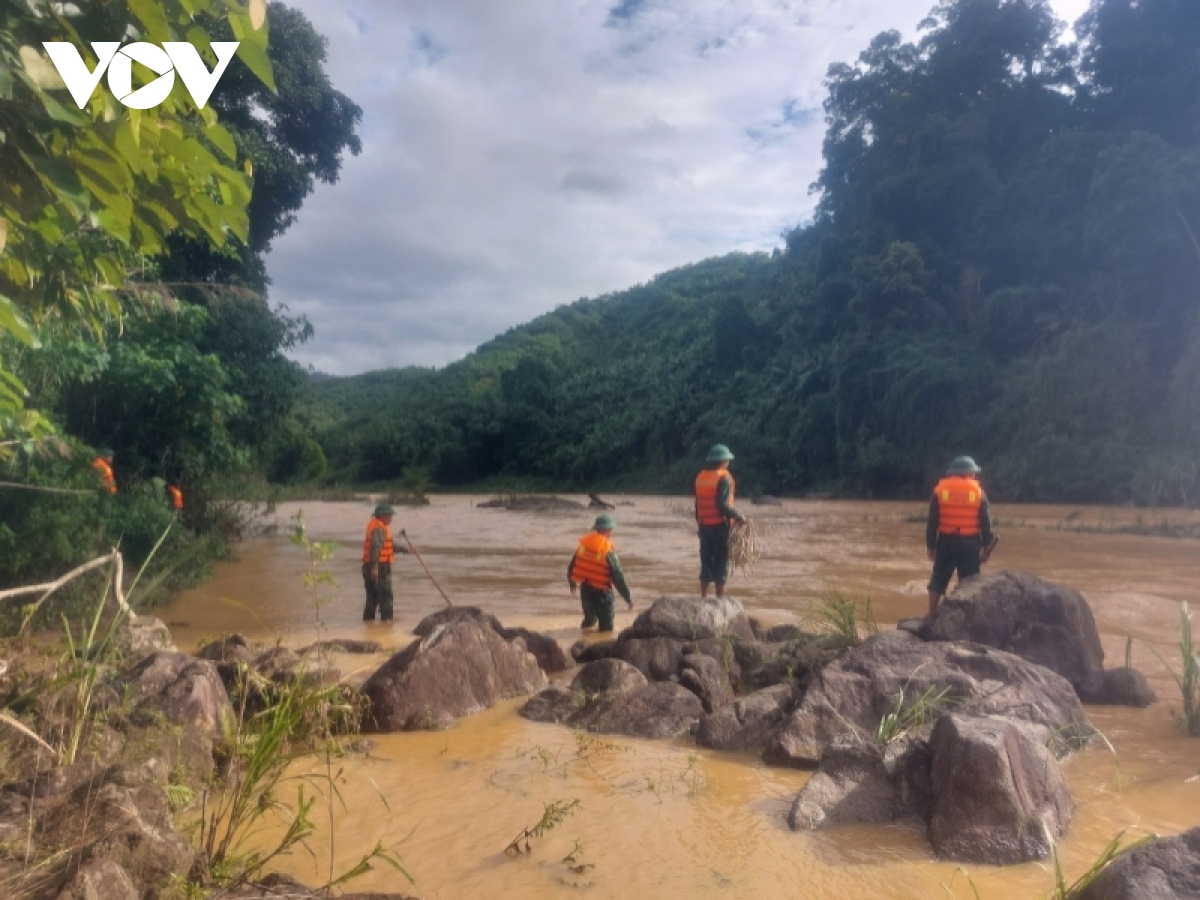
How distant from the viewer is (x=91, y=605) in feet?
29.0

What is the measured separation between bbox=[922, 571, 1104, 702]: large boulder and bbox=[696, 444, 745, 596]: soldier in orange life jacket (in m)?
2.93

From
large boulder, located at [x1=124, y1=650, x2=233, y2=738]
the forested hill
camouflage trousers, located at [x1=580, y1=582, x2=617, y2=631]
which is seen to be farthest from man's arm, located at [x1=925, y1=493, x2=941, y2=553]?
the forested hill

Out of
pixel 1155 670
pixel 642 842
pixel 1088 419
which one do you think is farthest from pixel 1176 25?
pixel 642 842

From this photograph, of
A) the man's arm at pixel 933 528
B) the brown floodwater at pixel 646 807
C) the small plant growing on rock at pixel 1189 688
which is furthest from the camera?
the man's arm at pixel 933 528

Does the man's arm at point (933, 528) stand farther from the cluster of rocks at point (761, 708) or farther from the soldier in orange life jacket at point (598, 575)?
the soldier in orange life jacket at point (598, 575)

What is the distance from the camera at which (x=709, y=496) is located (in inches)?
397

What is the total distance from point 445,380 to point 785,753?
71790 mm

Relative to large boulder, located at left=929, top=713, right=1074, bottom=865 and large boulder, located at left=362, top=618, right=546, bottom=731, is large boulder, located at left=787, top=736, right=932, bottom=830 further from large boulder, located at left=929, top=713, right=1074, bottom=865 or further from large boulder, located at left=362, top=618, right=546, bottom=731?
large boulder, located at left=362, top=618, right=546, bottom=731

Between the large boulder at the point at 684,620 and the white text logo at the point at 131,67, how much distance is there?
5.90 meters

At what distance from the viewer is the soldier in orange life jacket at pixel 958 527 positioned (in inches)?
349

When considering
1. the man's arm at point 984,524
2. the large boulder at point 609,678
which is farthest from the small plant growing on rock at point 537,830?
the man's arm at point 984,524

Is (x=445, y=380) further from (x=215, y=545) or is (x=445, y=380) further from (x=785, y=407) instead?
(x=215, y=545)

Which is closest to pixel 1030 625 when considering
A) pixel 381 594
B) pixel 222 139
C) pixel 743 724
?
pixel 743 724

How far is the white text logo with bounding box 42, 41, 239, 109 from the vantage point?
2.38 metres
